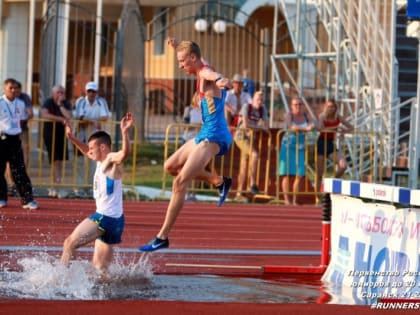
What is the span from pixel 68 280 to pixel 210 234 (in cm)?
543

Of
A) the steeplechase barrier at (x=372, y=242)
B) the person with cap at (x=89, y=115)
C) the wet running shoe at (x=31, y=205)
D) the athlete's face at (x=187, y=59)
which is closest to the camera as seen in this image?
the steeplechase barrier at (x=372, y=242)

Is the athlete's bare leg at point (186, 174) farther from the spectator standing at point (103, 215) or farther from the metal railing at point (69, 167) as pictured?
the metal railing at point (69, 167)

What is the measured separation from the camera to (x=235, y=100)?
19859mm

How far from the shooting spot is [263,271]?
11.9m

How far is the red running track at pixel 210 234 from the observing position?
39.9ft

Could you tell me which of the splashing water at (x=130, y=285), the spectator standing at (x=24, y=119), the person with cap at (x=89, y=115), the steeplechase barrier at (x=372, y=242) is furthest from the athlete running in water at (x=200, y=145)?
the person with cap at (x=89, y=115)

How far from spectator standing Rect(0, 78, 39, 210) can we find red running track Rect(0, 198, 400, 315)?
251mm

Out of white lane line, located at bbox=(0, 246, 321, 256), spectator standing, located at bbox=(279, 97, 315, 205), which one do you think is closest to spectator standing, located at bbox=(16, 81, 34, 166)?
spectator standing, located at bbox=(279, 97, 315, 205)

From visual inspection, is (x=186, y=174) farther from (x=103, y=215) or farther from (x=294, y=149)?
(x=294, y=149)

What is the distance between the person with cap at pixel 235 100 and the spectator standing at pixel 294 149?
0.82 metres

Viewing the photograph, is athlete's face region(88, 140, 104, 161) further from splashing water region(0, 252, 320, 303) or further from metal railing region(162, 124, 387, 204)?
metal railing region(162, 124, 387, 204)

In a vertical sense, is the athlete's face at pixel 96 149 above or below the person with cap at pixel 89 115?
below

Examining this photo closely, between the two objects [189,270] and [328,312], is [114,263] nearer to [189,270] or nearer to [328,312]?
[189,270]

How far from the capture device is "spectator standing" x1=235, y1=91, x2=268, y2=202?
19516mm
